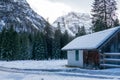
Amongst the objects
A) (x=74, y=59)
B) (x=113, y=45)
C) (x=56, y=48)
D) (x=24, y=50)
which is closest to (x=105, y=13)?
(x=56, y=48)

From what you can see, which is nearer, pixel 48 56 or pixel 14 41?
pixel 14 41

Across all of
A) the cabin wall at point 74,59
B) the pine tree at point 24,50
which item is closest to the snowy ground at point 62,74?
the cabin wall at point 74,59

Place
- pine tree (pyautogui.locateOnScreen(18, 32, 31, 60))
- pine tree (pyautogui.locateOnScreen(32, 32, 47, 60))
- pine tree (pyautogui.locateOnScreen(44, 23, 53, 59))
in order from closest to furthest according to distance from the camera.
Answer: pine tree (pyautogui.locateOnScreen(18, 32, 31, 60))
pine tree (pyautogui.locateOnScreen(32, 32, 47, 60))
pine tree (pyautogui.locateOnScreen(44, 23, 53, 59))

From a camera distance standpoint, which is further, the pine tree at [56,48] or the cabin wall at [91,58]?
the pine tree at [56,48]

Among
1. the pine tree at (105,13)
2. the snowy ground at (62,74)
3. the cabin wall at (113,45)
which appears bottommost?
the snowy ground at (62,74)

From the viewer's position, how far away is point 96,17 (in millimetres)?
64750

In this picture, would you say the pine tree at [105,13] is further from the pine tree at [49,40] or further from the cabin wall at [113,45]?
the cabin wall at [113,45]

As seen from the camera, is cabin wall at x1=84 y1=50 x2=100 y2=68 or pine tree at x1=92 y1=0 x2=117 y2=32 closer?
cabin wall at x1=84 y1=50 x2=100 y2=68

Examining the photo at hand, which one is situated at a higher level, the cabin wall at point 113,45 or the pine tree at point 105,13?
the pine tree at point 105,13

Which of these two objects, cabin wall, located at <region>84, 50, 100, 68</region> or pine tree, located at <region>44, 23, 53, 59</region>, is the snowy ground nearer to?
cabin wall, located at <region>84, 50, 100, 68</region>

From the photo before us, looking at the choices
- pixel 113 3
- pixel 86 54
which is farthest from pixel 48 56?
pixel 86 54

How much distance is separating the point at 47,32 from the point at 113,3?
25004mm

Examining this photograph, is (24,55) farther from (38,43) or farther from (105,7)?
(105,7)

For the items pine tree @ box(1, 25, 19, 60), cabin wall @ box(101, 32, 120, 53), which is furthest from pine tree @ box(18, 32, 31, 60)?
cabin wall @ box(101, 32, 120, 53)
